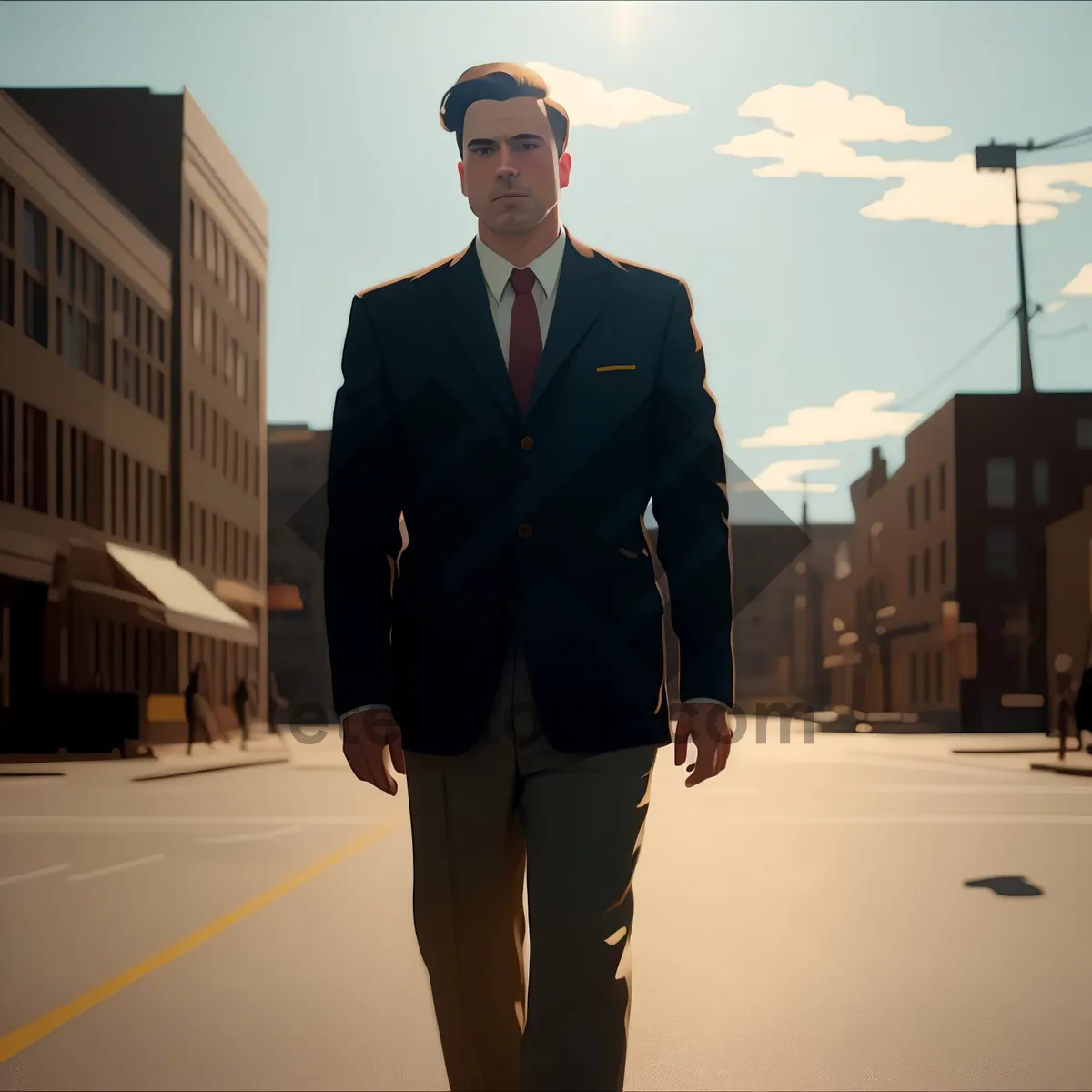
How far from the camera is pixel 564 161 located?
4461mm

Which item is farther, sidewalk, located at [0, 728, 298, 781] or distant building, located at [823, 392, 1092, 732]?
distant building, located at [823, 392, 1092, 732]

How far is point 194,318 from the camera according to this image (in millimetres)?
54562

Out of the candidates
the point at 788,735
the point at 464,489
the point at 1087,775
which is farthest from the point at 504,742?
the point at 788,735

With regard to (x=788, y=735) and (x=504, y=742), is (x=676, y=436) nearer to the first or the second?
(x=504, y=742)

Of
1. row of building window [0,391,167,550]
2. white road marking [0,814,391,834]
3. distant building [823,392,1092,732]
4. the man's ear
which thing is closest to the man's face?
the man's ear

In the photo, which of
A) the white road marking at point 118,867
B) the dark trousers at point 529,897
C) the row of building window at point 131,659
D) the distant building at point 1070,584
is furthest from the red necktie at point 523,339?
the distant building at point 1070,584

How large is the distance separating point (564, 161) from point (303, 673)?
9308 cm

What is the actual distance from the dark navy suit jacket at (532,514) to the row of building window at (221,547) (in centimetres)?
5087

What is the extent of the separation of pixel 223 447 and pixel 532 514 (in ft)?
184

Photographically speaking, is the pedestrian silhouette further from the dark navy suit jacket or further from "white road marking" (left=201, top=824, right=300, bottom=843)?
the dark navy suit jacket

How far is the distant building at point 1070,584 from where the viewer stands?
53625mm

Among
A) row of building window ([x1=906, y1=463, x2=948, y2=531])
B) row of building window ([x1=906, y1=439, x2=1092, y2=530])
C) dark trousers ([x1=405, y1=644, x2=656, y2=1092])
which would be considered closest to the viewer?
dark trousers ([x1=405, y1=644, x2=656, y2=1092])

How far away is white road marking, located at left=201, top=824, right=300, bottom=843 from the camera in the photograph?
52.0ft

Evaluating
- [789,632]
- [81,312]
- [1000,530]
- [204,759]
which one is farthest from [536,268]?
[789,632]
